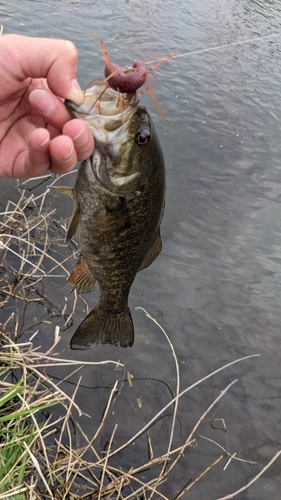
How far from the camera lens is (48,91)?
1843mm

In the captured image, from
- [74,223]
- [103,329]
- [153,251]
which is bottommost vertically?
[103,329]

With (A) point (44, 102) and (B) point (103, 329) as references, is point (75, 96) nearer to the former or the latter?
(A) point (44, 102)

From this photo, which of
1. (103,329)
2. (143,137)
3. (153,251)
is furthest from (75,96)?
(103,329)

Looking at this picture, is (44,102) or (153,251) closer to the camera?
(44,102)

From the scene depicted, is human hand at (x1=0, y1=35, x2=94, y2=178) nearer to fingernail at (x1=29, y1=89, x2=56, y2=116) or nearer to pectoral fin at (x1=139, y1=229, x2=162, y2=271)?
fingernail at (x1=29, y1=89, x2=56, y2=116)

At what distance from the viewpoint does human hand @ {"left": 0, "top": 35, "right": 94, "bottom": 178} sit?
1.74 meters

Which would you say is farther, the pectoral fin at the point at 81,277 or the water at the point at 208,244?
the water at the point at 208,244

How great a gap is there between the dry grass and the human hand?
60.5 inches

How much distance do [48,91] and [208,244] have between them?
13.9 ft

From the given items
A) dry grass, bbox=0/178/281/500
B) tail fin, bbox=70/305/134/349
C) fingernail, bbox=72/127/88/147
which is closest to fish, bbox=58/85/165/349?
fingernail, bbox=72/127/88/147

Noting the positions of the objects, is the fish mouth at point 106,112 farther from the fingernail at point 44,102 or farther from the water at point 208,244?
the water at point 208,244

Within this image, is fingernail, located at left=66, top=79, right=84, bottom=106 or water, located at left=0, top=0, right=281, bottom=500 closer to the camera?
fingernail, located at left=66, top=79, right=84, bottom=106

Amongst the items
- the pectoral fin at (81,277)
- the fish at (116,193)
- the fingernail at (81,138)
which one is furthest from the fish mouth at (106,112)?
the pectoral fin at (81,277)

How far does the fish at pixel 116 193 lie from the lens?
183cm
